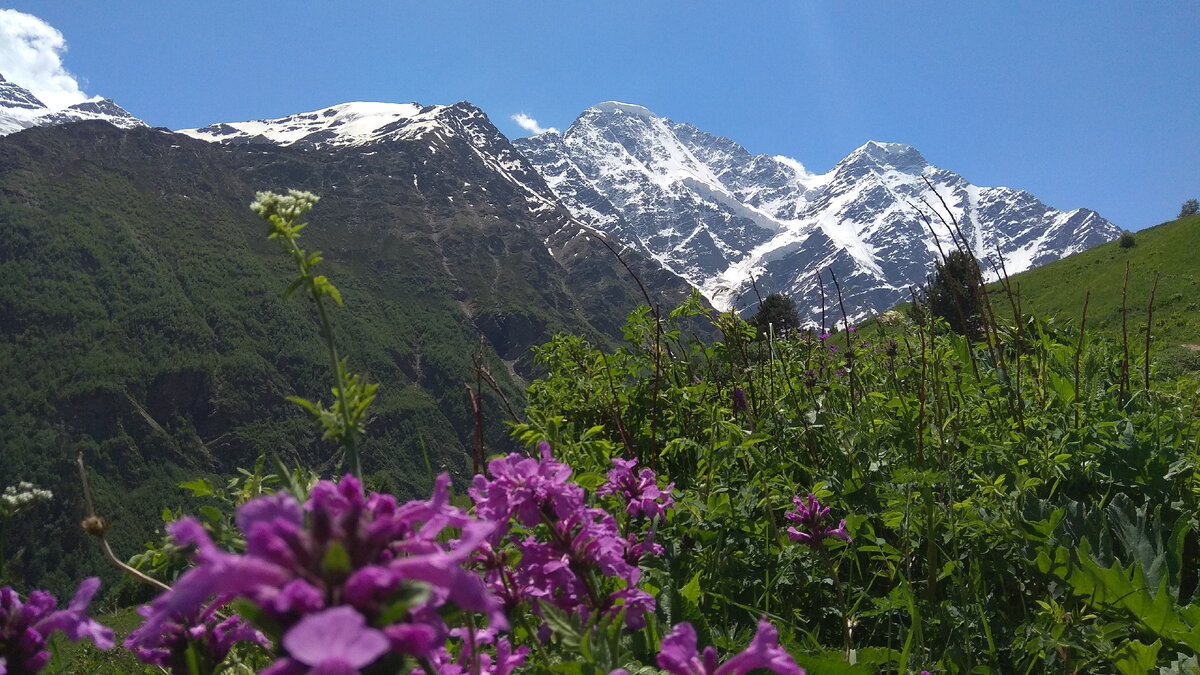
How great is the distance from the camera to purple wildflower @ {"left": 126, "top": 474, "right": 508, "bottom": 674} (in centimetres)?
80

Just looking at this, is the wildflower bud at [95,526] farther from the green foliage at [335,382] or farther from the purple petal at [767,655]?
the purple petal at [767,655]

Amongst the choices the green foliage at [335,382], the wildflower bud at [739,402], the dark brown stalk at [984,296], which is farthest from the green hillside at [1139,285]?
the green foliage at [335,382]

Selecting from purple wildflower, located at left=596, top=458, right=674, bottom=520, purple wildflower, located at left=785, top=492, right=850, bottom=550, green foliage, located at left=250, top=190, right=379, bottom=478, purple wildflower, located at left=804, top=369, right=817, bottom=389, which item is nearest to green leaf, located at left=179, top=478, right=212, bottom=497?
green foliage, located at left=250, top=190, right=379, bottom=478

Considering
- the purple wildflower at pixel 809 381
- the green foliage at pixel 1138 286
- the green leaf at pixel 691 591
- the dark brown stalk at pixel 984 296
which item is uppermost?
the green foliage at pixel 1138 286

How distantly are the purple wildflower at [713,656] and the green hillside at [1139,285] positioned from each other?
71.7 feet

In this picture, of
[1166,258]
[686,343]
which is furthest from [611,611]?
[1166,258]

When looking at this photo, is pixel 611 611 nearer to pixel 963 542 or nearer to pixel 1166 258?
pixel 963 542

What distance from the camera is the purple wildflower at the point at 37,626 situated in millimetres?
1318

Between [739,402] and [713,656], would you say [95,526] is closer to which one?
[713,656]

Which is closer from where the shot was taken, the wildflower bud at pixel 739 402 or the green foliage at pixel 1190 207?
the wildflower bud at pixel 739 402

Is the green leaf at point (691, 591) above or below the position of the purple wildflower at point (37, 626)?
below

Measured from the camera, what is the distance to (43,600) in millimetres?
1408

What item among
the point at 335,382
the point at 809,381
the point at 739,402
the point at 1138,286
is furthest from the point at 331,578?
the point at 1138,286

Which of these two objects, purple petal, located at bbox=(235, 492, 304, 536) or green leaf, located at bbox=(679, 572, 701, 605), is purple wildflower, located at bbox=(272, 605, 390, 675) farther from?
green leaf, located at bbox=(679, 572, 701, 605)
